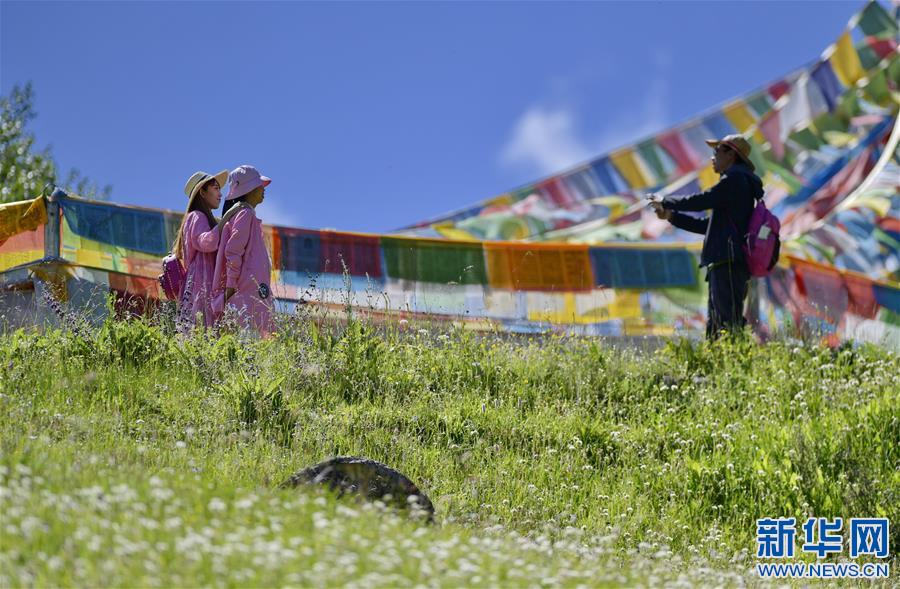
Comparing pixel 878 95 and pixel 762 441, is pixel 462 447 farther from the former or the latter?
pixel 878 95

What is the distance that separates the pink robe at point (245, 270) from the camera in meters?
10.4

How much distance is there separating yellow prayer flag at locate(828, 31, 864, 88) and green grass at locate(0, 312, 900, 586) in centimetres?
2183

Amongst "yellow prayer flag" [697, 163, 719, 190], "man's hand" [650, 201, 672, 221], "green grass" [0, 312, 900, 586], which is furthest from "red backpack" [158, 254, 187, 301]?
"yellow prayer flag" [697, 163, 719, 190]

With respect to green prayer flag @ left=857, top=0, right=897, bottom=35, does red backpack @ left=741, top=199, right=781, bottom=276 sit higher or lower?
lower

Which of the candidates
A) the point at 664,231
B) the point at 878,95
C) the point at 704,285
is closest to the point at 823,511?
the point at 704,285

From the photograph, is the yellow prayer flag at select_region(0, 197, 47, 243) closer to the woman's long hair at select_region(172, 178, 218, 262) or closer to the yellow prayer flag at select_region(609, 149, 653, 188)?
the woman's long hair at select_region(172, 178, 218, 262)

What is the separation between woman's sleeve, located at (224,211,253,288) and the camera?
34.1ft

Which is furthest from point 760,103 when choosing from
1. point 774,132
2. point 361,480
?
point 361,480

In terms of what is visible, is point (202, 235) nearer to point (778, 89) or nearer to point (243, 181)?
point (243, 181)

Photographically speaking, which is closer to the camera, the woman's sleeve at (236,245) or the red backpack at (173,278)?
the woman's sleeve at (236,245)

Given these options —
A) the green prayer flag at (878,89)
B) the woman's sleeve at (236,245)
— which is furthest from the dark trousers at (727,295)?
the green prayer flag at (878,89)

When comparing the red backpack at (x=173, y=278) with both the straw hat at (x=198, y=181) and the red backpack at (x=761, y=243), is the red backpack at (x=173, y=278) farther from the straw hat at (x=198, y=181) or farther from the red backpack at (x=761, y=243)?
the red backpack at (x=761, y=243)

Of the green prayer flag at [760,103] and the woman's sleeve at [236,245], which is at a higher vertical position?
the green prayer flag at [760,103]

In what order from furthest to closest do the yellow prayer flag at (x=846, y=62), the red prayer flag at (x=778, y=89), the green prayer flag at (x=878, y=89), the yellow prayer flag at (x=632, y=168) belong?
the red prayer flag at (x=778, y=89) → the yellow prayer flag at (x=632, y=168) → the yellow prayer flag at (x=846, y=62) → the green prayer flag at (x=878, y=89)
